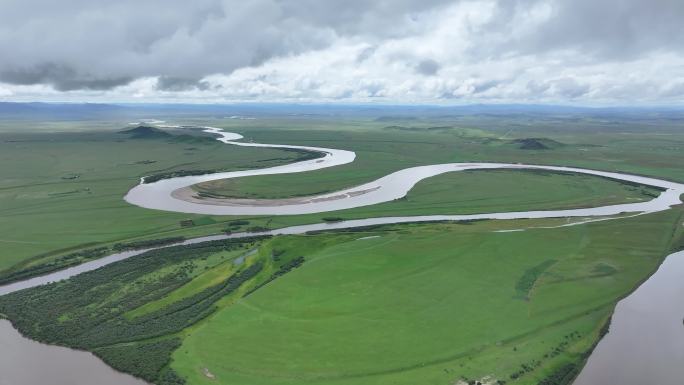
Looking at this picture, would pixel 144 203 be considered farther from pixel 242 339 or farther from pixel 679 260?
pixel 679 260

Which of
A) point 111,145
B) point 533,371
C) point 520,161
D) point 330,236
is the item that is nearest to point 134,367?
point 533,371

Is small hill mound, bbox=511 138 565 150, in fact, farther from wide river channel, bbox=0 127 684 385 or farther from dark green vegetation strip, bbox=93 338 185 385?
dark green vegetation strip, bbox=93 338 185 385

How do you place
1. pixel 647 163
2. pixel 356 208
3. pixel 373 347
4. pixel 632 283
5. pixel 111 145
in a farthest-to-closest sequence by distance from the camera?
pixel 111 145
pixel 647 163
pixel 356 208
pixel 632 283
pixel 373 347

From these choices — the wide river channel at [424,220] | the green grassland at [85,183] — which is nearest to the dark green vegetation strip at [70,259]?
the wide river channel at [424,220]

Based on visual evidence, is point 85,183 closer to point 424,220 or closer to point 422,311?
point 424,220

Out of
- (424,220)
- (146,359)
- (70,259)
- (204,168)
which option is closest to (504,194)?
(424,220)

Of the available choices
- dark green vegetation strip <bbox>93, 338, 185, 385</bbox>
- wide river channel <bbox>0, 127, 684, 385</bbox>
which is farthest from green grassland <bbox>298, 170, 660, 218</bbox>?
dark green vegetation strip <bbox>93, 338, 185, 385</bbox>
